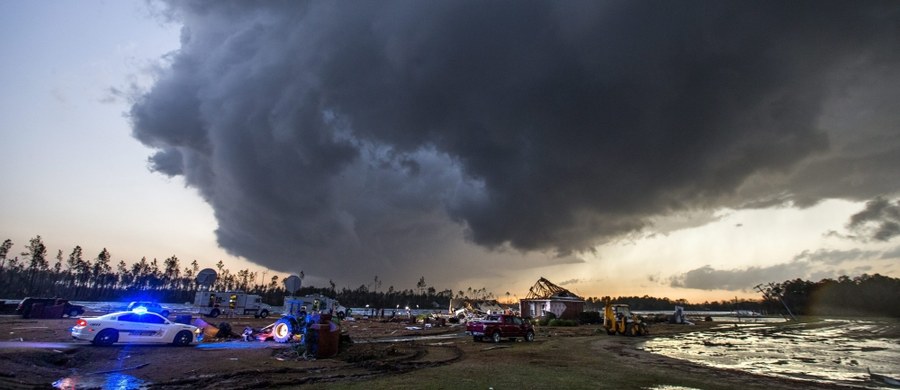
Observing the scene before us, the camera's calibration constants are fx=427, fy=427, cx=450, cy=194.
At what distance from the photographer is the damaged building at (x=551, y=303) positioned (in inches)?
3000

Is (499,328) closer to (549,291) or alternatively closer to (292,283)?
(292,283)

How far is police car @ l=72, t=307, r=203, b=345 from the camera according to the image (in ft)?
64.3

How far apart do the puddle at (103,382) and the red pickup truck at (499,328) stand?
23.4m

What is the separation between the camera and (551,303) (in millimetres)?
76500

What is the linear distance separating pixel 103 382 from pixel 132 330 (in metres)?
9.82

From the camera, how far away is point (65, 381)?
12508 mm

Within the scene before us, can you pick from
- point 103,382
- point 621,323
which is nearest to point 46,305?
point 103,382

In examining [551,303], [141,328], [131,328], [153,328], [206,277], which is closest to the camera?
[131,328]

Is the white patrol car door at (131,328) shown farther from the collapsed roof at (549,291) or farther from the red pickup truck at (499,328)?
the collapsed roof at (549,291)

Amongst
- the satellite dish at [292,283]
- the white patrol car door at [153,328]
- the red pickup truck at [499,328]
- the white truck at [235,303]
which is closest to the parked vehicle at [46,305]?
the white truck at [235,303]

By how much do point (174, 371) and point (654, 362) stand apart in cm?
2154

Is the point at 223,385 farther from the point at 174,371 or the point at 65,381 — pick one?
the point at 65,381

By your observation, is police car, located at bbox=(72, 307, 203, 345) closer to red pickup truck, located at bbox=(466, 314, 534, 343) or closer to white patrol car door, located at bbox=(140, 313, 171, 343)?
white patrol car door, located at bbox=(140, 313, 171, 343)

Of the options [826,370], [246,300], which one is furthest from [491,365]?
[246,300]
